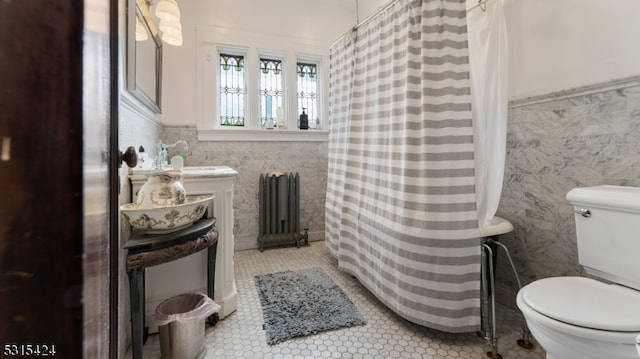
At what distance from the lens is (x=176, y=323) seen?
1365 millimetres

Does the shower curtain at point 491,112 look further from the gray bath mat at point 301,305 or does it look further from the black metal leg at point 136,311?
the black metal leg at point 136,311

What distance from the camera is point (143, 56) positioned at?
1.84 meters

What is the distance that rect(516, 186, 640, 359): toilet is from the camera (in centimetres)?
96

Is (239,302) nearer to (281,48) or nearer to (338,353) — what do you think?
(338,353)

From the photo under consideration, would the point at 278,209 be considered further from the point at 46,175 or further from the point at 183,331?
the point at 46,175

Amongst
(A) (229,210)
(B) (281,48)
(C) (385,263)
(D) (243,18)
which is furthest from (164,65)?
(C) (385,263)

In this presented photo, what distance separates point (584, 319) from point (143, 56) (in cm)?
254

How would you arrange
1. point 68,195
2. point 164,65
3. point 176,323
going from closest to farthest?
point 68,195
point 176,323
point 164,65

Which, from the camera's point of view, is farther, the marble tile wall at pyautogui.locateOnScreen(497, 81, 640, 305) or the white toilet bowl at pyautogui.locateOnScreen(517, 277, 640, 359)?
the marble tile wall at pyautogui.locateOnScreen(497, 81, 640, 305)

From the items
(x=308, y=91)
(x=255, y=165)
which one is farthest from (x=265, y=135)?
(x=308, y=91)

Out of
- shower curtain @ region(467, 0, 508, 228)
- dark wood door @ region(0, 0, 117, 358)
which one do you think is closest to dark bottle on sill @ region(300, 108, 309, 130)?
shower curtain @ region(467, 0, 508, 228)

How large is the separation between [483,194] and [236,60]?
9.10 feet

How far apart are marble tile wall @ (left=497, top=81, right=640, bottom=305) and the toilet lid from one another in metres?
0.43

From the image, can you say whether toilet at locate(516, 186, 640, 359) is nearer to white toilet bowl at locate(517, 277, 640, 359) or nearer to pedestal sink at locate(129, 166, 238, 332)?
white toilet bowl at locate(517, 277, 640, 359)
